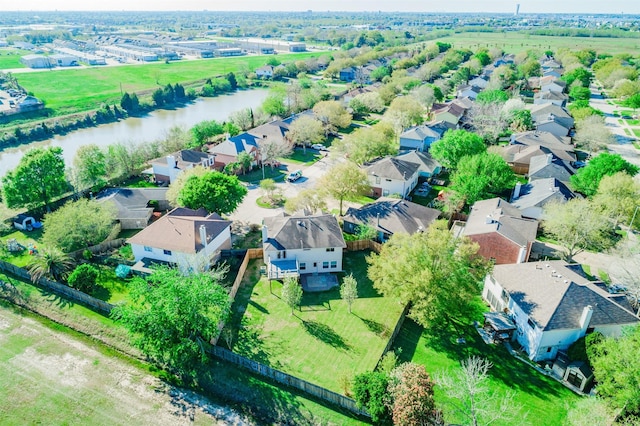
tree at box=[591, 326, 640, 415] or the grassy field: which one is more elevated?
the grassy field

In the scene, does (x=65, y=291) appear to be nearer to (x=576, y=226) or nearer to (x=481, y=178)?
(x=481, y=178)

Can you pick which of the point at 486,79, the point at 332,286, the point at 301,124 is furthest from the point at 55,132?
the point at 486,79

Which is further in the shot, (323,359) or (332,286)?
(332,286)

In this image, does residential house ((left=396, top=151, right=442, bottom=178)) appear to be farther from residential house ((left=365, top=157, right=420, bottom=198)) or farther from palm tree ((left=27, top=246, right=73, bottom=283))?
palm tree ((left=27, top=246, right=73, bottom=283))

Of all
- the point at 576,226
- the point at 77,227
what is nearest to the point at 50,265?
the point at 77,227

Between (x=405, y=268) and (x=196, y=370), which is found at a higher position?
(x=405, y=268)

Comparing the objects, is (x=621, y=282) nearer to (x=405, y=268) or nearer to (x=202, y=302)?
(x=405, y=268)

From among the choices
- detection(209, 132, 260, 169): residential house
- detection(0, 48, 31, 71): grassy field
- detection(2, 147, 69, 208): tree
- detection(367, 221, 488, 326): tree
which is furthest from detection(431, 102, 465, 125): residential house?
detection(0, 48, 31, 71): grassy field
